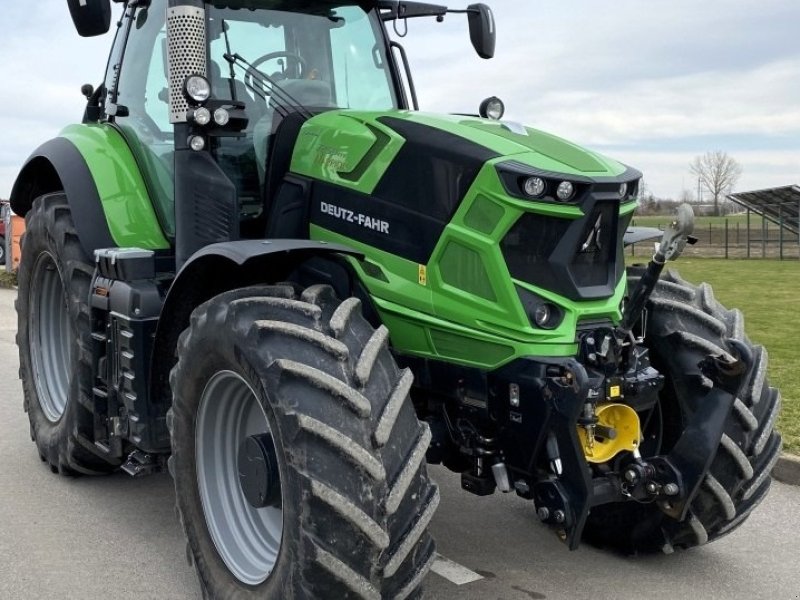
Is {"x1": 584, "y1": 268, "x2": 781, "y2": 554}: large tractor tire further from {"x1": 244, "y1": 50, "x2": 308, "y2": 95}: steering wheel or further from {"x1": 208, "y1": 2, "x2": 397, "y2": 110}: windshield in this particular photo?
{"x1": 244, "y1": 50, "x2": 308, "y2": 95}: steering wheel

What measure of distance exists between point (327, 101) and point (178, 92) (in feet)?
2.77

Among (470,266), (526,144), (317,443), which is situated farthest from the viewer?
(526,144)

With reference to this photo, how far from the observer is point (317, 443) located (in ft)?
9.39

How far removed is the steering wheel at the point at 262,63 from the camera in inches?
169

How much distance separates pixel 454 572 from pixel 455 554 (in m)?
0.23

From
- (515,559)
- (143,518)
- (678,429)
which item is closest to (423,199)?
(678,429)

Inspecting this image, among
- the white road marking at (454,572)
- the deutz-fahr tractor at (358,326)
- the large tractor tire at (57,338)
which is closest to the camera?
the deutz-fahr tractor at (358,326)

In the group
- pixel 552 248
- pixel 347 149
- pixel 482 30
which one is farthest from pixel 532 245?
pixel 482 30

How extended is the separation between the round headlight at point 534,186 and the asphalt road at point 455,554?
176cm

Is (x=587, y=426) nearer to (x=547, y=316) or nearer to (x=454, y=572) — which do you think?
(x=547, y=316)

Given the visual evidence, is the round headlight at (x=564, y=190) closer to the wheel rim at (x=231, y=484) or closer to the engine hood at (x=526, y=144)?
the engine hood at (x=526, y=144)

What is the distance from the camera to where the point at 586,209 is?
337 centimetres

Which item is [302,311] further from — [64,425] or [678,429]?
[64,425]

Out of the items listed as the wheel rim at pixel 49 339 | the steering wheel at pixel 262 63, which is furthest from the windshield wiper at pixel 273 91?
the wheel rim at pixel 49 339
